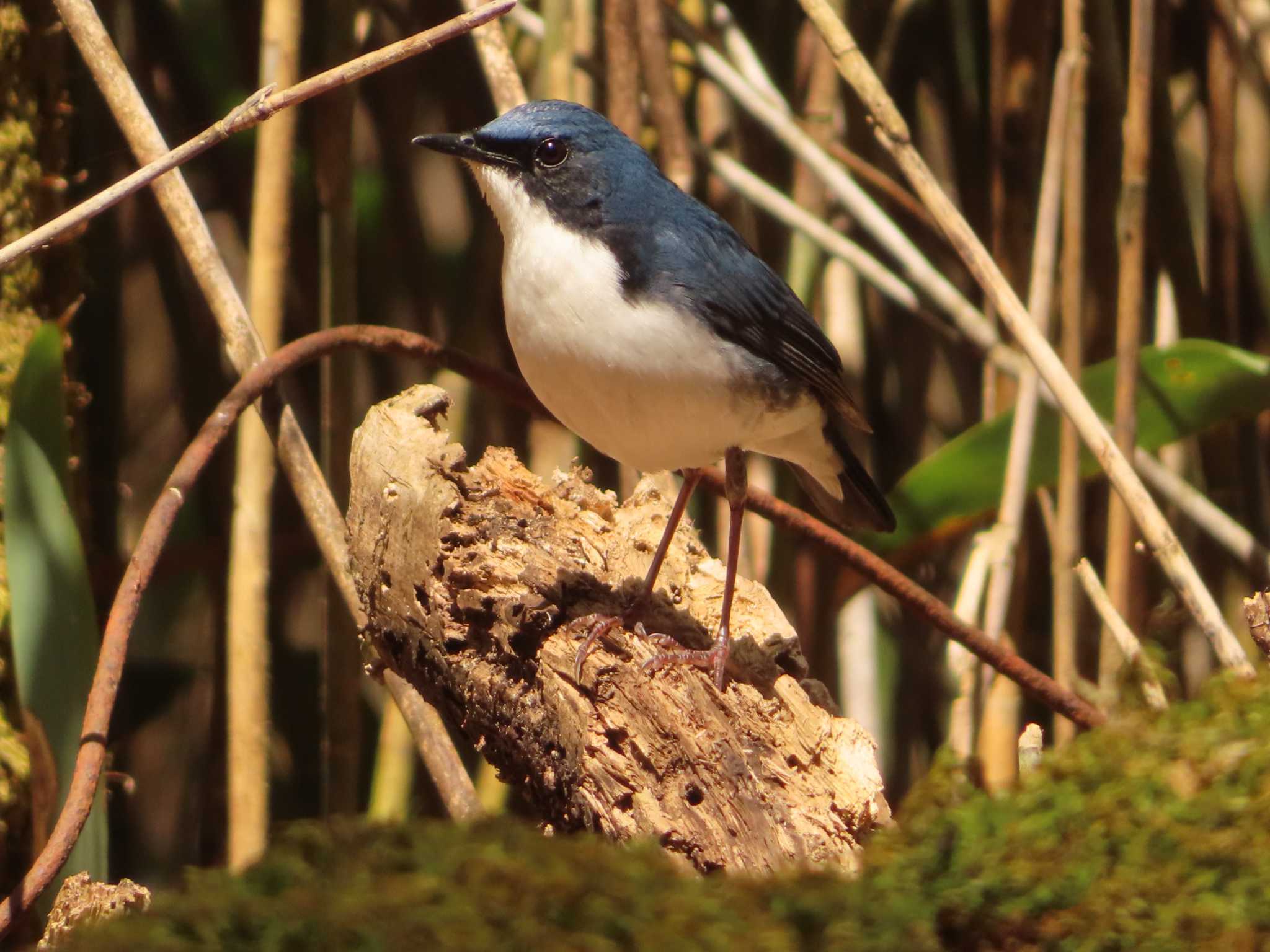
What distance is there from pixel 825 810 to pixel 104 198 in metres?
1.34

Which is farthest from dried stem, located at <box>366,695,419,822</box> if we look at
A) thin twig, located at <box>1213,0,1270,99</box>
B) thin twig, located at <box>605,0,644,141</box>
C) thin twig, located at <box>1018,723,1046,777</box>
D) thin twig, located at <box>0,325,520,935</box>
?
thin twig, located at <box>1213,0,1270,99</box>

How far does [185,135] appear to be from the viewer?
3.63 m

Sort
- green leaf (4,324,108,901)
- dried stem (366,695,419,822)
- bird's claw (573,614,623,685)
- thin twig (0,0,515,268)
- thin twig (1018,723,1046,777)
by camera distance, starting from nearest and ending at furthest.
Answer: thin twig (1018,723,1046,777), thin twig (0,0,515,268), bird's claw (573,614,623,685), green leaf (4,324,108,901), dried stem (366,695,419,822)

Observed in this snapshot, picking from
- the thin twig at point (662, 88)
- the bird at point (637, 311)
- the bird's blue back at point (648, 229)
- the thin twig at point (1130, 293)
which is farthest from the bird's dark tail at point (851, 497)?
the thin twig at point (662, 88)

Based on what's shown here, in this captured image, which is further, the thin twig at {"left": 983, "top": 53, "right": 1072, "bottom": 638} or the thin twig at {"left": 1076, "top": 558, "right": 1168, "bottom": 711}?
the thin twig at {"left": 983, "top": 53, "right": 1072, "bottom": 638}

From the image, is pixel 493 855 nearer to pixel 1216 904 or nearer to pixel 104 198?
pixel 1216 904

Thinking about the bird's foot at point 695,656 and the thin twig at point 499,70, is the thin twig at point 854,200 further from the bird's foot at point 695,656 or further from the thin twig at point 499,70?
the bird's foot at point 695,656

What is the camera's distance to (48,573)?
2336 mm

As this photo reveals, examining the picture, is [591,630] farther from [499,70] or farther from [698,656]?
[499,70]

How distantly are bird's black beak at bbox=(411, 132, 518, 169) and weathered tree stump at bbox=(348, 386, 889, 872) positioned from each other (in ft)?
1.52

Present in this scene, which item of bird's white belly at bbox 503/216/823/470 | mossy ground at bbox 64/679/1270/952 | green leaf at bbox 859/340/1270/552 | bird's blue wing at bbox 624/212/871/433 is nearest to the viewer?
mossy ground at bbox 64/679/1270/952

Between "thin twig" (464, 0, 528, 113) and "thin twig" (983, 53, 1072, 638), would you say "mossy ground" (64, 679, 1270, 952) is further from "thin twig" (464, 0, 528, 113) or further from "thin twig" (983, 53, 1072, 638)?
"thin twig" (464, 0, 528, 113)

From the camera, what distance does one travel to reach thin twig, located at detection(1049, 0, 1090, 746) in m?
3.06

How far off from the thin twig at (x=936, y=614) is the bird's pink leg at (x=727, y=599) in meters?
0.06
